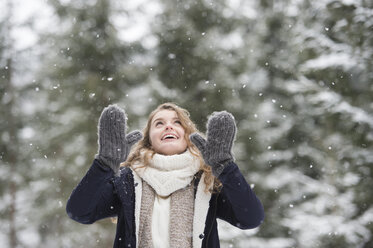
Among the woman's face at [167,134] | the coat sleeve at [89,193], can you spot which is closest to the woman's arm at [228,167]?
the woman's face at [167,134]

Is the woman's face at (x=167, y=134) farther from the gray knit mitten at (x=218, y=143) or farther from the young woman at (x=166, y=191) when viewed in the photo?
the gray knit mitten at (x=218, y=143)

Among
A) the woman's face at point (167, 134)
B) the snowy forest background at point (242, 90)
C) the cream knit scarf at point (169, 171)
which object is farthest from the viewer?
the snowy forest background at point (242, 90)

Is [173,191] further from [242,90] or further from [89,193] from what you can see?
[242,90]

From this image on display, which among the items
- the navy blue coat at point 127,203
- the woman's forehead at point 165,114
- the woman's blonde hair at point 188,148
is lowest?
the navy blue coat at point 127,203

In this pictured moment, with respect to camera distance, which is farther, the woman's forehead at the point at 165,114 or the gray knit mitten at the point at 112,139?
the woman's forehead at the point at 165,114

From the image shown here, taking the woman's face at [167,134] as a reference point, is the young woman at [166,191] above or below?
below

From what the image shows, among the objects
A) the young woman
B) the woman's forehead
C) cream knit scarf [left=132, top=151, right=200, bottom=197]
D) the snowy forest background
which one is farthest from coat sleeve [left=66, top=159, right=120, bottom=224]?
the snowy forest background

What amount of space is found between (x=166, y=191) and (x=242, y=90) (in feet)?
18.2

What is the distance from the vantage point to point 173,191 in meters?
2.07

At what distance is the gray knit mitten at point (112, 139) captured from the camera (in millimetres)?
1934

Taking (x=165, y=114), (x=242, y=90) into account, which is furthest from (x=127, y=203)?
(x=242, y=90)

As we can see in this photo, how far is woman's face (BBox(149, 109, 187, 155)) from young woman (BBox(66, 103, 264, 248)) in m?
0.07

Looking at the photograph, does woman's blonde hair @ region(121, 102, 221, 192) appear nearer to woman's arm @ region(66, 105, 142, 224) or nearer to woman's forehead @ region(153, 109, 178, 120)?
woman's forehead @ region(153, 109, 178, 120)

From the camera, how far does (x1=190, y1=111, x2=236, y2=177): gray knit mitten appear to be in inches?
76.4
